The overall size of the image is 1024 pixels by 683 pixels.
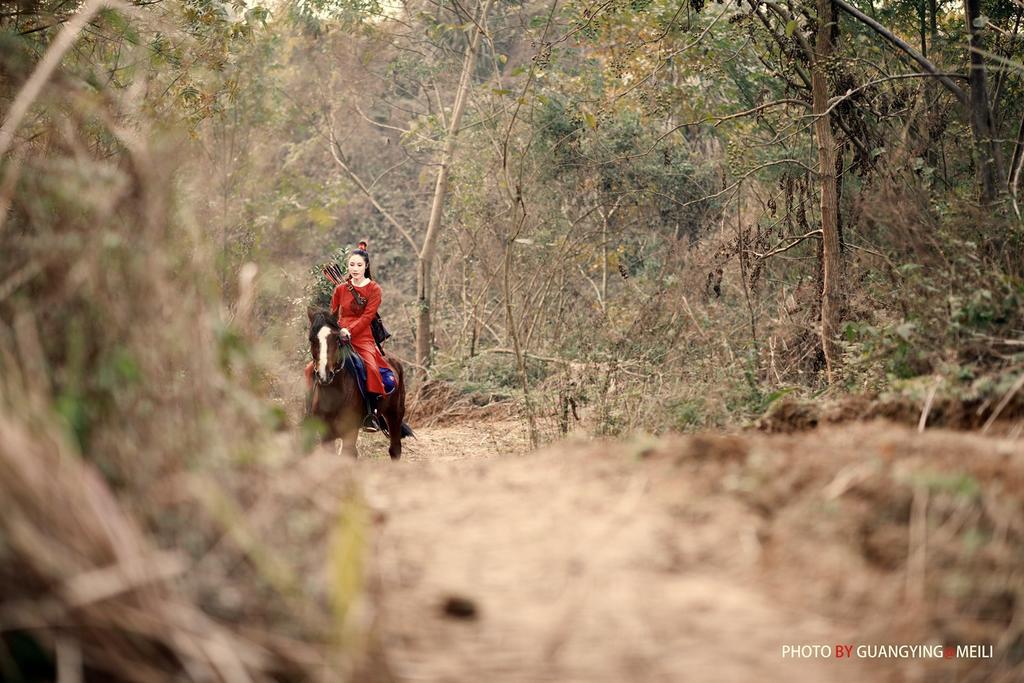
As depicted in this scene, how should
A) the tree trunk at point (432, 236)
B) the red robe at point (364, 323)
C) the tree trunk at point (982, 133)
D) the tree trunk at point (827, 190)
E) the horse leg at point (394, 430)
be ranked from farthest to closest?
the tree trunk at point (432, 236)
the horse leg at point (394, 430)
the red robe at point (364, 323)
the tree trunk at point (827, 190)
the tree trunk at point (982, 133)

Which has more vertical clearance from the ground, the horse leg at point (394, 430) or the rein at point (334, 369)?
the rein at point (334, 369)

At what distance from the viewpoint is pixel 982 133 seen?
1002 centimetres

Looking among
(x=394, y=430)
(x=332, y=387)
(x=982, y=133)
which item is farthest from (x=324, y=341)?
(x=982, y=133)

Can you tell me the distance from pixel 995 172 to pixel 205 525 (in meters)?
9.11

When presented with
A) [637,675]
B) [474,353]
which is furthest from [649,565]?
[474,353]

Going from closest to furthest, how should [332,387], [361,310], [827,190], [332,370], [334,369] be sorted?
[332,370] < [334,369] < [332,387] < [827,190] < [361,310]

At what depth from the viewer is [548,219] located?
18.7 metres

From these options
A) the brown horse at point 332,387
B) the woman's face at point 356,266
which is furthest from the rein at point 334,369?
the woman's face at point 356,266

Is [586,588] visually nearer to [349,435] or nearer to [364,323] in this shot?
[349,435]

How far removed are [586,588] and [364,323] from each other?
301 inches

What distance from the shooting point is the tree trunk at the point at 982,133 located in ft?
31.7

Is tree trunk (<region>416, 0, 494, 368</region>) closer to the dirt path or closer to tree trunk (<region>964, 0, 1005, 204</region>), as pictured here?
tree trunk (<region>964, 0, 1005, 204</region>)

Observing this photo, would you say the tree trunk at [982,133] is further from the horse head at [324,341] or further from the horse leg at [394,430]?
the horse leg at [394,430]

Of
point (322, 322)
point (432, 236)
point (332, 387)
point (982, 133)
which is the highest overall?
point (982, 133)
